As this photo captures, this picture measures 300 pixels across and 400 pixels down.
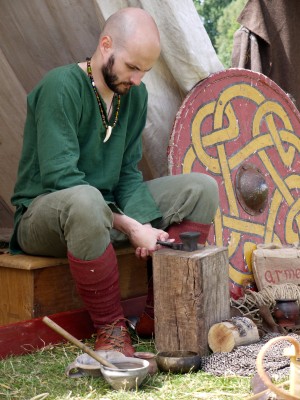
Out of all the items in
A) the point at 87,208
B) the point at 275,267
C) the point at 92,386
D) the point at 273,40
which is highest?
the point at 87,208

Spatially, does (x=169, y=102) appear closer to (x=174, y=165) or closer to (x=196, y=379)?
(x=174, y=165)

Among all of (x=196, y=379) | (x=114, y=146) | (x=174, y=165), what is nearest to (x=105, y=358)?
(x=196, y=379)

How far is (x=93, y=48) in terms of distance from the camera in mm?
4383

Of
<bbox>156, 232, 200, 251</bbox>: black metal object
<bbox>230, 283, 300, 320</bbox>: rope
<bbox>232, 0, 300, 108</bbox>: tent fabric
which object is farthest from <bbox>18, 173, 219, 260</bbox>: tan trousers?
<bbox>232, 0, 300, 108</bbox>: tent fabric

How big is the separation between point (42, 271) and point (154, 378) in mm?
831

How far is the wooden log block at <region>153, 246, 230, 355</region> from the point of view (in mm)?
3201

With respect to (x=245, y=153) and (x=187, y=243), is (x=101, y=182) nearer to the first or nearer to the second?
(x=187, y=243)

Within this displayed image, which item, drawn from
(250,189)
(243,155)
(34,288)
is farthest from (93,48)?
(34,288)

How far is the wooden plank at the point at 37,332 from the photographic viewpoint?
131 inches

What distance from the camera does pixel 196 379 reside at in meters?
2.98

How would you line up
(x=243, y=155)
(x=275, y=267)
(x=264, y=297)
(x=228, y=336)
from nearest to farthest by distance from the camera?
(x=228, y=336)
(x=264, y=297)
(x=275, y=267)
(x=243, y=155)

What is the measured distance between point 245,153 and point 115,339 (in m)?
1.64

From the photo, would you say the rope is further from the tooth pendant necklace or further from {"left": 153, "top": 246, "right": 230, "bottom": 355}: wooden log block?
the tooth pendant necklace

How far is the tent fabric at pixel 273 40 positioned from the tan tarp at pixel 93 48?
81 centimetres
